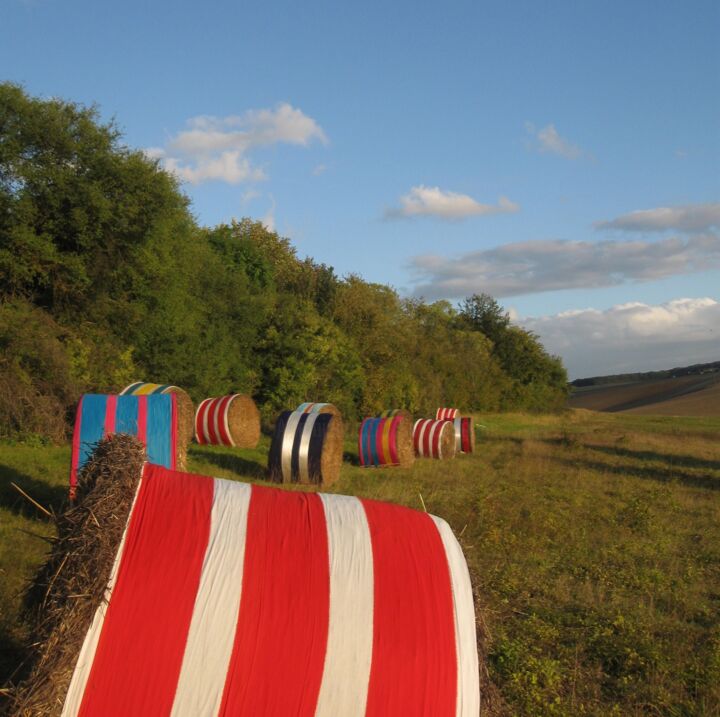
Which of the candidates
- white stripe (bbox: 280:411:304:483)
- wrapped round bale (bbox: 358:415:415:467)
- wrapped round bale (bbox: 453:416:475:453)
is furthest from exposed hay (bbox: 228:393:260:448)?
wrapped round bale (bbox: 453:416:475:453)

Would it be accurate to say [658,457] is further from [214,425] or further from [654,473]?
[214,425]

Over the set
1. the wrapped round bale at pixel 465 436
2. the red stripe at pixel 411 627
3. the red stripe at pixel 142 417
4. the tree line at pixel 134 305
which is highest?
the tree line at pixel 134 305

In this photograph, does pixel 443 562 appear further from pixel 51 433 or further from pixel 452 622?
pixel 51 433

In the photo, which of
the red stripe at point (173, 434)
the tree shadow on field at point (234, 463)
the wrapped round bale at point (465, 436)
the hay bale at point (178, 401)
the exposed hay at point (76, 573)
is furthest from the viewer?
the wrapped round bale at point (465, 436)

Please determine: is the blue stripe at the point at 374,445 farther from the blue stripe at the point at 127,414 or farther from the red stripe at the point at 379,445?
the blue stripe at the point at 127,414

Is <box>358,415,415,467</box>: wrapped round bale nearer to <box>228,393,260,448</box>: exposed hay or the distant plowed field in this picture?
<box>228,393,260,448</box>: exposed hay

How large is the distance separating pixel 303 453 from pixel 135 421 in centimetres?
528

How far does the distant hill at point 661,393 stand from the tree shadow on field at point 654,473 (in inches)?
1468

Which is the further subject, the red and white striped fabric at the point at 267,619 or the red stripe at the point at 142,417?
the red stripe at the point at 142,417

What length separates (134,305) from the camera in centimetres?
2186

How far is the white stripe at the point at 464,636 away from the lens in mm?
3230

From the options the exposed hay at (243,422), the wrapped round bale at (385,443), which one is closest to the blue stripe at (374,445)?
the wrapped round bale at (385,443)

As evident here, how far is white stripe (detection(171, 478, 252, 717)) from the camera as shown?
2969mm

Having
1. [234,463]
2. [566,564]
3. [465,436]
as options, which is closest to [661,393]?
[465,436]
